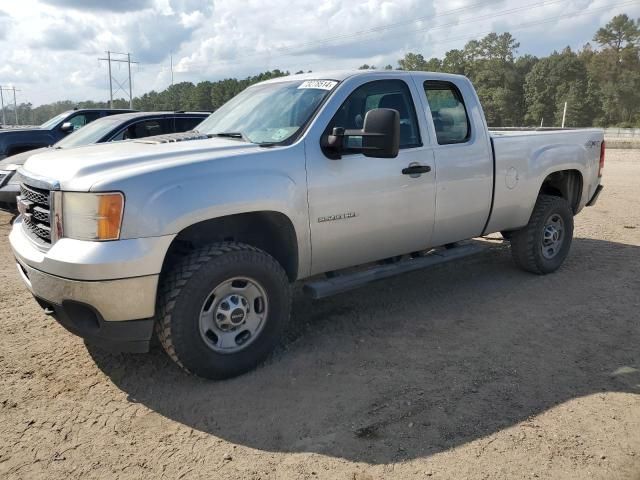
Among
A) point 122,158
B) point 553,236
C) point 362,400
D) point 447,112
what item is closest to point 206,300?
point 122,158

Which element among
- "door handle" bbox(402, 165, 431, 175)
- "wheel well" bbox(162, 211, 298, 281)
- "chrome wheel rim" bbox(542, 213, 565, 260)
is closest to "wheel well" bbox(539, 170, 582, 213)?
"chrome wheel rim" bbox(542, 213, 565, 260)

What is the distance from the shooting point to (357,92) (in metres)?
4.20

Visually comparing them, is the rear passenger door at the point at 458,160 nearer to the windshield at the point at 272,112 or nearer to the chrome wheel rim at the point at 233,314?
the windshield at the point at 272,112

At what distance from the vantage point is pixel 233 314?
11.5 ft

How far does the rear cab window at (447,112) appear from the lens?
4668 millimetres

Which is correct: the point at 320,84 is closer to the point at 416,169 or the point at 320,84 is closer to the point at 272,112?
the point at 272,112

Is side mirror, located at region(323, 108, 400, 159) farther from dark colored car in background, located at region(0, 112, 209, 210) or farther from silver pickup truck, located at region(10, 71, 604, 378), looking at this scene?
dark colored car in background, located at region(0, 112, 209, 210)

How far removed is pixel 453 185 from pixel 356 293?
1.44 meters

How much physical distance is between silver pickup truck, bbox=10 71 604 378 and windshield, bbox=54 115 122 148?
4221 millimetres

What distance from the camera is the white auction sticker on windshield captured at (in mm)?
4130

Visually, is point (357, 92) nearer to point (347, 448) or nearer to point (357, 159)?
point (357, 159)

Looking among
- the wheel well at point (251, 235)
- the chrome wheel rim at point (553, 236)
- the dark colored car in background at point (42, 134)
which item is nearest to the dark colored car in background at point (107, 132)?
the dark colored car in background at point (42, 134)

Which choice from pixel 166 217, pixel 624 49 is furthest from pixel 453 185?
pixel 624 49

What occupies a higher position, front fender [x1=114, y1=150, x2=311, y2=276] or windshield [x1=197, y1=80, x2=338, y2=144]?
windshield [x1=197, y1=80, x2=338, y2=144]
